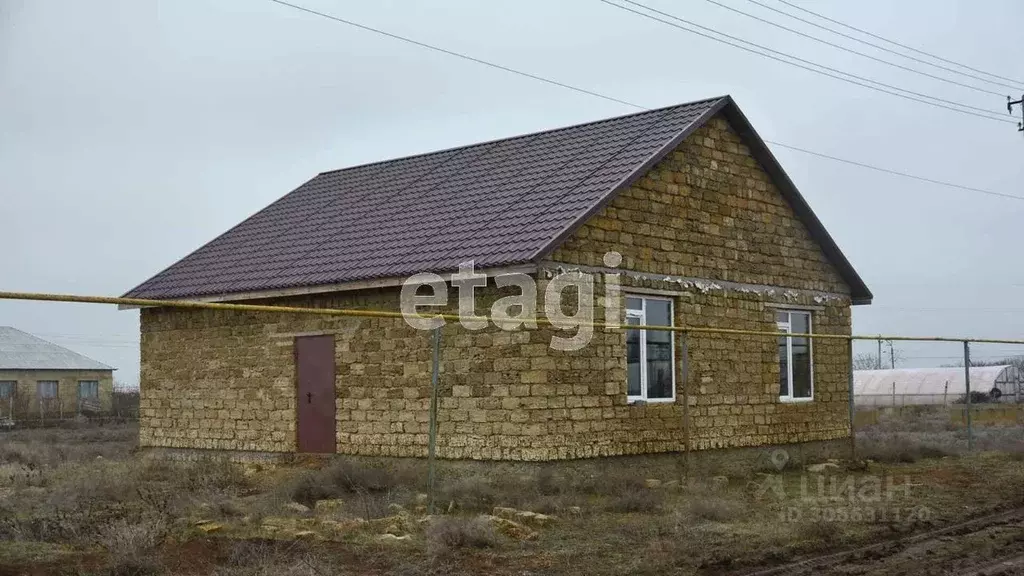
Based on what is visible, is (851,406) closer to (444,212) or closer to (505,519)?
(444,212)

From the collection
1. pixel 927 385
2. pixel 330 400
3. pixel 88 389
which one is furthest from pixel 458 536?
pixel 88 389

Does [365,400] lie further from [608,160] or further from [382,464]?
[608,160]

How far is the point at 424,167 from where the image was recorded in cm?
1997

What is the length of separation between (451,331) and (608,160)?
→ 362 cm

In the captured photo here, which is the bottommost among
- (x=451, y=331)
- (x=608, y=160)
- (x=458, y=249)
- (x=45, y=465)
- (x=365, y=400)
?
(x=45, y=465)

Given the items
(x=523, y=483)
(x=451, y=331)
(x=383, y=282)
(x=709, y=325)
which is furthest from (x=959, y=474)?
(x=383, y=282)

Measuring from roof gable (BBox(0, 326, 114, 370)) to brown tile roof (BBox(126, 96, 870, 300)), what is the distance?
3331 centimetres

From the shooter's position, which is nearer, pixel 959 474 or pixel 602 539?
pixel 602 539

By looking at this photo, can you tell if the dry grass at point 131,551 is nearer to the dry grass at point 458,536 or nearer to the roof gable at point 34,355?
the dry grass at point 458,536

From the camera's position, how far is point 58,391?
51125 mm

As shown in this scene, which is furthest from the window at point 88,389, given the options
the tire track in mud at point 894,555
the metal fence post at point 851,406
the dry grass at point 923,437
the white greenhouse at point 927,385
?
the tire track in mud at point 894,555

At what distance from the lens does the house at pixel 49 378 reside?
47656 mm

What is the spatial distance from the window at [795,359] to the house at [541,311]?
4 centimetres

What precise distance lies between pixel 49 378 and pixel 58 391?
2.47 ft
